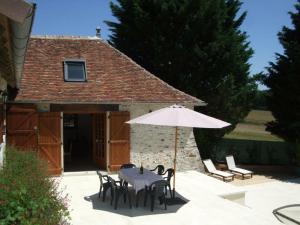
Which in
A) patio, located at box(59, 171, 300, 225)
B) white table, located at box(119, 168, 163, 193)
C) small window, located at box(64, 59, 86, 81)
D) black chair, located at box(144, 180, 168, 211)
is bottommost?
patio, located at box(59, 171, 300, 225)

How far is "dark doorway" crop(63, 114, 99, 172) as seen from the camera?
660 inches

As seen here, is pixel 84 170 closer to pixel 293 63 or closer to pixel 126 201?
pixel 126 201

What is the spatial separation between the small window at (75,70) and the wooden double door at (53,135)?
1.65 metres

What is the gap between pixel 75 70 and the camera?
1484cm

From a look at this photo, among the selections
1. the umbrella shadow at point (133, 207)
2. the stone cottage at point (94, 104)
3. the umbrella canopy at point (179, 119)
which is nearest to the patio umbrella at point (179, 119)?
the umbrella canopy at point (179, 119)

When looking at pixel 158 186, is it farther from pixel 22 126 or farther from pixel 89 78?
pixel 89 78

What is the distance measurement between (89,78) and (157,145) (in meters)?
3.66

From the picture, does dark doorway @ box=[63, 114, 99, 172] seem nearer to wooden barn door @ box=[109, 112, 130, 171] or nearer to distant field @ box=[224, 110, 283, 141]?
wooden barn door @ box=[109, 112, 130, 171]

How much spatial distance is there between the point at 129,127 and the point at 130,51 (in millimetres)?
7067

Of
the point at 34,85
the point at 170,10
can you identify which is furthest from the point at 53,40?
the point at 170,10

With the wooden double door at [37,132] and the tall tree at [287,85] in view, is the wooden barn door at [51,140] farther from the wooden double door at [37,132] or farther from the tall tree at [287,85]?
the tall tree at [287,85]

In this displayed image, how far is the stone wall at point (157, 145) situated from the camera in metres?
14.4

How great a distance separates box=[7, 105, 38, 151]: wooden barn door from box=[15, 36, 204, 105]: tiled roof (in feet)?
1.21

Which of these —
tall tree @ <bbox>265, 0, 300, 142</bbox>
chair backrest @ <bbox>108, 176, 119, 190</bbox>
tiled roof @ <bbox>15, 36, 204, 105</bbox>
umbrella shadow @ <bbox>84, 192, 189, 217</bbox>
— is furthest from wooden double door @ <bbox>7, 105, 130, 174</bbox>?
tall tree @ <bbox>265, 0, 300, 142</bbox>
